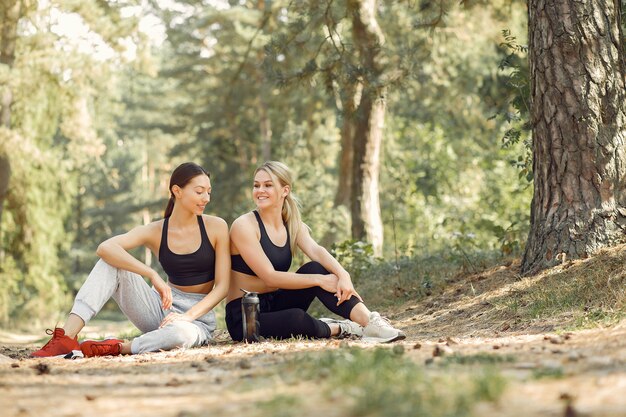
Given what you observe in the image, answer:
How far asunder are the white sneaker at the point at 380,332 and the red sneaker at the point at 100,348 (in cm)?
173

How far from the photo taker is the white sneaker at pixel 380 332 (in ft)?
18.9

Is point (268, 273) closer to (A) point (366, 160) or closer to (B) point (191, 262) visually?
(B) point (191, 262)

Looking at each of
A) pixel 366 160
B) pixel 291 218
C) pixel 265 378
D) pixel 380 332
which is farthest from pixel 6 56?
pixel 265 378

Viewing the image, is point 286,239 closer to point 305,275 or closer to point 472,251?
point 305,275

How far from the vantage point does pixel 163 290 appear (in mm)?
6023

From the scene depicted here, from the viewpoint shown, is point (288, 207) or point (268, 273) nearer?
point (268, 273)

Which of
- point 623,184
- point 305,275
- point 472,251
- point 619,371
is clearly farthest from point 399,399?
point 472,251

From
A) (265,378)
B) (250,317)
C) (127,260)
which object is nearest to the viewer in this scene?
(265,378)

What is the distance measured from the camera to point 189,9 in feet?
95.1

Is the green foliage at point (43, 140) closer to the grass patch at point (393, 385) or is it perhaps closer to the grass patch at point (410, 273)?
the grass patch at point (410, 273)

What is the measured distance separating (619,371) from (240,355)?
2438 mm

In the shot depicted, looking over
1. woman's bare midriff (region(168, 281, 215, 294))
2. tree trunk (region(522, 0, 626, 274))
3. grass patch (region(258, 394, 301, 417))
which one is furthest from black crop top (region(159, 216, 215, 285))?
grass patch (region(258, 394, 301, 417))

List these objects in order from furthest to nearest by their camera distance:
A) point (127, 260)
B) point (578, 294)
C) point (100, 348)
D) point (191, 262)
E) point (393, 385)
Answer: point (191, 262)
point (578, 294)
point (127, 260)
point (100, 348)
point (393, 385)

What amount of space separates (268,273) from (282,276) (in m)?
0.11
